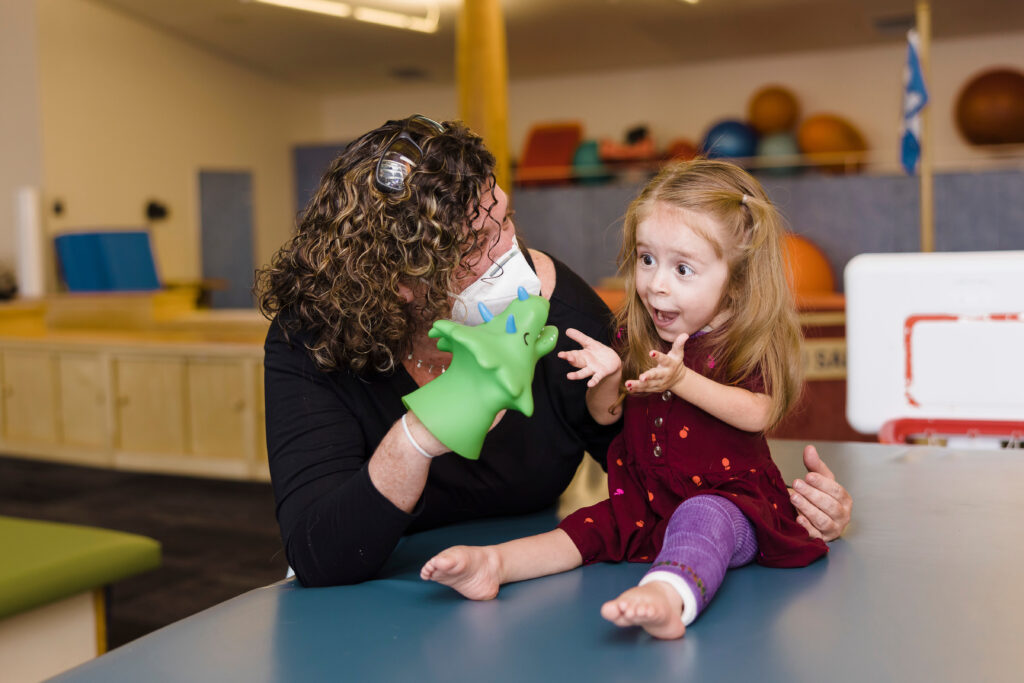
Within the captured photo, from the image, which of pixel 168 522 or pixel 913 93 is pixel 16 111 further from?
pixel 913 93

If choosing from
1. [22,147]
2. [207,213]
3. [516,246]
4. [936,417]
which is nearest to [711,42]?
[207,213]

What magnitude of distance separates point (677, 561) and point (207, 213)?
976 cm

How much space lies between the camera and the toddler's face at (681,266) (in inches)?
43.3

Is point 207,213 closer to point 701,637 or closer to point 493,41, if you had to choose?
point 493,41

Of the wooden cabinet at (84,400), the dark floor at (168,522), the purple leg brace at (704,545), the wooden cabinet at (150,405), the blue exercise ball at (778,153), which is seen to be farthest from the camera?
the blue exercise ball at (778,153)

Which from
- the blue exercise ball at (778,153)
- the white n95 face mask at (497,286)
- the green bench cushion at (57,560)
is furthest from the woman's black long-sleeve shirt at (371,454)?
the blue exercise ball at (778,153)

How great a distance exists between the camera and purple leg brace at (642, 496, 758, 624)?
0.87m

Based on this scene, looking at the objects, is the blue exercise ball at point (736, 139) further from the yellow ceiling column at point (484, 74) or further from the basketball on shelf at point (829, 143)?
the yellow ceiling column at point (484, 74)

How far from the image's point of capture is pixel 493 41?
4.09 metres

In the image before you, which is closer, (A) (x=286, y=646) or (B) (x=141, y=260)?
(A) (x=286, y=646)

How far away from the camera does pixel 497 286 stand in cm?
115

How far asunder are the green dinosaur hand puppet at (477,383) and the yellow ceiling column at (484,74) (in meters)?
3.18

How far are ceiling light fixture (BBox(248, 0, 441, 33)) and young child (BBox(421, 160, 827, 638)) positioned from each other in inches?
284

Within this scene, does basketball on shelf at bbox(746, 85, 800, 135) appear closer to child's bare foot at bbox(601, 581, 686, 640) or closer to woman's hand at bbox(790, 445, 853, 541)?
woman's hand at bbox(790, 445, 853, 541)
